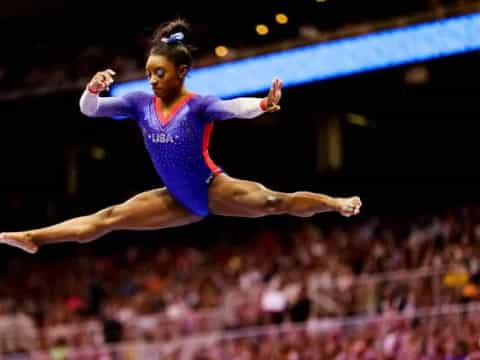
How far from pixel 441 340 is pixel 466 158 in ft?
21.3

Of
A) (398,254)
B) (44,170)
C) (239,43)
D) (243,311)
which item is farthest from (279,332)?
(44,170)

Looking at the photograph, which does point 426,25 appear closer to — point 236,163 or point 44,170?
point 236,163

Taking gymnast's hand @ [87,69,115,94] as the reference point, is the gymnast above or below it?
below

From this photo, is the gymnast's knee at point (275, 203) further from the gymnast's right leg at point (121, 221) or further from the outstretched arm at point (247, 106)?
the gymnast's right leg at point (121, 221)

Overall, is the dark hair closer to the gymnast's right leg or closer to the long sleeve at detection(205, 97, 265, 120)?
the long sleeve at detection(205, 97, 265, 120)

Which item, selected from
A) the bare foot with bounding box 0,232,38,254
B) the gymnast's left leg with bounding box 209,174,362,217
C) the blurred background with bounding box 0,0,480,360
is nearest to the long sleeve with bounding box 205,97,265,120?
the gymnast's left leg with bounding box 209,174,362,217

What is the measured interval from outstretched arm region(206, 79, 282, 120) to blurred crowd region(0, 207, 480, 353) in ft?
18.4

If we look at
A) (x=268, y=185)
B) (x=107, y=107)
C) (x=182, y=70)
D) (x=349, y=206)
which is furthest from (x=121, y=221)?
(x=268, y=185)

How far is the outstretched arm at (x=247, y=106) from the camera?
19.9 feet

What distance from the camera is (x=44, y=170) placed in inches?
793

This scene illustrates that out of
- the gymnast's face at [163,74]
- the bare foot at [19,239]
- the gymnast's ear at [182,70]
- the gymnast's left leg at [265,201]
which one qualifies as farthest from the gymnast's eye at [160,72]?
the bare foot at [19,239]

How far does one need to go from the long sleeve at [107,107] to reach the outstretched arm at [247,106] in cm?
62

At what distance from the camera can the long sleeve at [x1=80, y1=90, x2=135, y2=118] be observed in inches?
266

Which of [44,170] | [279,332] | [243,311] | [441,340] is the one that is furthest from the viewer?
[44,170]
